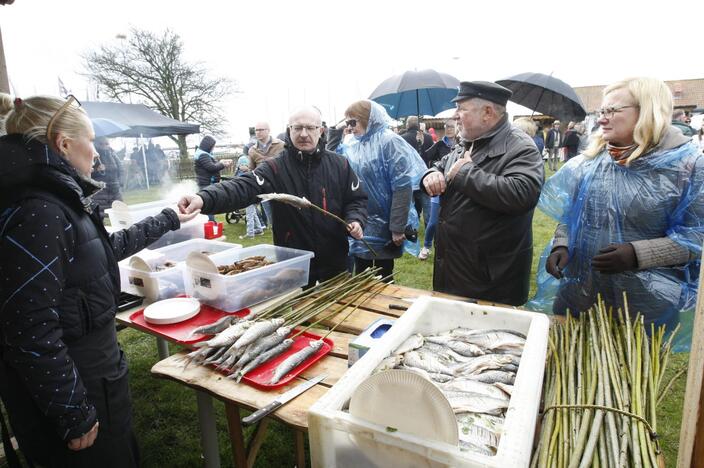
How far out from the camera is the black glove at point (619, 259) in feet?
6.32

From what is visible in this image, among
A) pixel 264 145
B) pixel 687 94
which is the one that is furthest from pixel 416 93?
pixel 687 94

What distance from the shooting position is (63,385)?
4.53ft

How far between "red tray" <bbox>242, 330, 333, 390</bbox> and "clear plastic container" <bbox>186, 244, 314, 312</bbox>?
0.48 meters

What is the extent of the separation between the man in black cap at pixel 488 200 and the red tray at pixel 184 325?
139 cm

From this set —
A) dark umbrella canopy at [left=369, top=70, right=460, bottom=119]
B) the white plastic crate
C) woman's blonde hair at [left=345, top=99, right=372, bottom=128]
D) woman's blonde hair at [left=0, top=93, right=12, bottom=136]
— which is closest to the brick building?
dark umbrella canopy at [left=369, top=70, right=460, bottom=119]

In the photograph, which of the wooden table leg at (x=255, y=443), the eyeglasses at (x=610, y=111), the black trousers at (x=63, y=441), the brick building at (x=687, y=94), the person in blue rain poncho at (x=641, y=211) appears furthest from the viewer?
the brick building at (x=687, y=94)

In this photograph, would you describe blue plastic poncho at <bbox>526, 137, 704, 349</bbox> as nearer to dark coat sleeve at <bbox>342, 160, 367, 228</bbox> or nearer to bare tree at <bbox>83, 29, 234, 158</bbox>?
dark coat sleeve at <bbox>342, 160, 367, 228</bbox>

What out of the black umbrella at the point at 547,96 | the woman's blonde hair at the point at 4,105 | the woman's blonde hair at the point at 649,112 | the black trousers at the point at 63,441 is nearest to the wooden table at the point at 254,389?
the black trousers at the point at 63,441

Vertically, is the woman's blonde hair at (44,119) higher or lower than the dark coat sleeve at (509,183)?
higher

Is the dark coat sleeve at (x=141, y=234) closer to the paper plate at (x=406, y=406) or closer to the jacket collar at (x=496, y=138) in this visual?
the paper plate at (x=406, y=406)

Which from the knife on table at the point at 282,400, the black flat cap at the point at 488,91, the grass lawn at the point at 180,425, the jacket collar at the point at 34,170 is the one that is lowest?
the grass lawn at the point at 180,425

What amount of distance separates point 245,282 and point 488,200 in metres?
1.45

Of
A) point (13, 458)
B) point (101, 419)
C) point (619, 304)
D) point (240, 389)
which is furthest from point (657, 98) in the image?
point (13, 458)

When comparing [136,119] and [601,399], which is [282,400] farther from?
[136,119]
